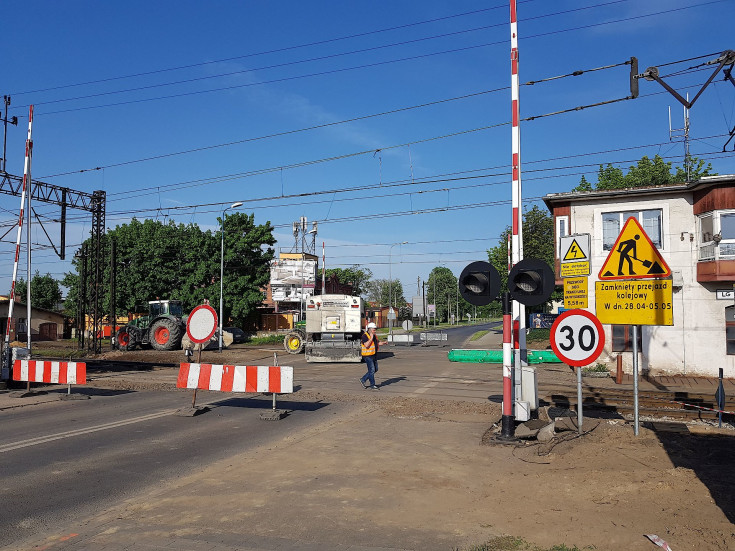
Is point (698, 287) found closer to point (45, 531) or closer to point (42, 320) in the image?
point (45, 531)

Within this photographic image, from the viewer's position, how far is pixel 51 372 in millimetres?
13984

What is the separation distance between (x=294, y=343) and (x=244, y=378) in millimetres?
21270

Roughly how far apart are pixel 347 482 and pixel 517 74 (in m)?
7.31

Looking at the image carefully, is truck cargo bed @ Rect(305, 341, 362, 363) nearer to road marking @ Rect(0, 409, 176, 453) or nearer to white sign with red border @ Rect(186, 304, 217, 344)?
road marking @ Rect(0, 409, 176, 453)

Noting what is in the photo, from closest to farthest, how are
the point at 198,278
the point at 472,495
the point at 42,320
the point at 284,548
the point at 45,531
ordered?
the point at 284,548 < the point at 45,531 < the point at 472,495 < the point at 198,278 < the point at 42,320

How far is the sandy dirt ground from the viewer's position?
500 centimetres

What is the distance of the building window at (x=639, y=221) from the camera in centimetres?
2114

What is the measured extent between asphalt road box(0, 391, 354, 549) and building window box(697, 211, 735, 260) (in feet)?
47.4

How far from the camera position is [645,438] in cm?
835

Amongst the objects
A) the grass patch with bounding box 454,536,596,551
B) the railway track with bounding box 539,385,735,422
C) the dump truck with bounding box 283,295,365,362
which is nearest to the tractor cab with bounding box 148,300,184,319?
the dump truck with bounding box 283,295,365,362

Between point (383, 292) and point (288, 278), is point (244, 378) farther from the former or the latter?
point (383, 292)

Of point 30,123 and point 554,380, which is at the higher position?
point 30,123

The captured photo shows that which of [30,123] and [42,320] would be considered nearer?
[30,123]

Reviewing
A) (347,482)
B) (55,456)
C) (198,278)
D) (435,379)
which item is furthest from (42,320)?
(347,482)
